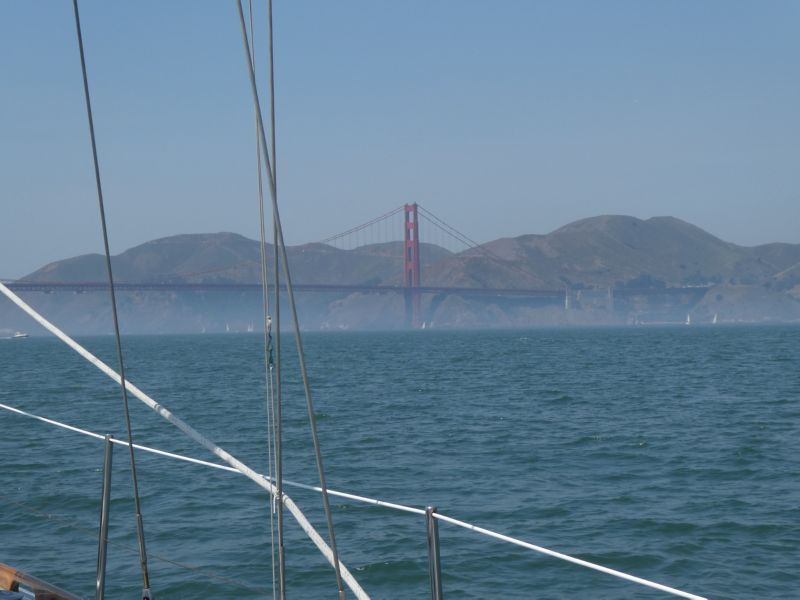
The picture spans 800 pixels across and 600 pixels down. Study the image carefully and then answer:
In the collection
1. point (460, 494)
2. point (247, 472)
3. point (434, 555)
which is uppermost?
point (247, 472)

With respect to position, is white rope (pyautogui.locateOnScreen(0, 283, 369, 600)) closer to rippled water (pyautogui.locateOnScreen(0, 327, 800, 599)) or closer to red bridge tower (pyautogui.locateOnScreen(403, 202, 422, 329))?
rippled water (pyautogui.locateOnScreen(0, 327, 800, 599))

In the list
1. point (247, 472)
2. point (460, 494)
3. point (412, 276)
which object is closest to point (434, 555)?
point (247, 472)

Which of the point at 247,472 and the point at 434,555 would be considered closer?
the point at 434,555

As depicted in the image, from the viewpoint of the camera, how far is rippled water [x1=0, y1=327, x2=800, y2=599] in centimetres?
875

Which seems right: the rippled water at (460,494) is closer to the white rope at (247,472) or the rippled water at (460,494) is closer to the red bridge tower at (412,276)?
the white rope at (247,472)

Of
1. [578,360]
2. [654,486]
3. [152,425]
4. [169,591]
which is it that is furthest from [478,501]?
[578,360]

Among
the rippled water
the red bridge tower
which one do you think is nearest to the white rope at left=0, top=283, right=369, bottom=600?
the rippled water

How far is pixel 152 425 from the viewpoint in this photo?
67.7 ft

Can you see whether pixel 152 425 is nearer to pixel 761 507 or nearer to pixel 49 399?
pixel 49 399

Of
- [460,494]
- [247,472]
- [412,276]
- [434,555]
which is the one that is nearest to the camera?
[434,555]

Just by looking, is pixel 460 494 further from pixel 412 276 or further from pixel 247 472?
pixel 412 276

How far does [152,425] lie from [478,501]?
10.9 m

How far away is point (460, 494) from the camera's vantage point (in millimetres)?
12102

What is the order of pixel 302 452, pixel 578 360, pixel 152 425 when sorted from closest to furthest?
pixel 302 452 < pixel 152 425 < pixel 578 360
